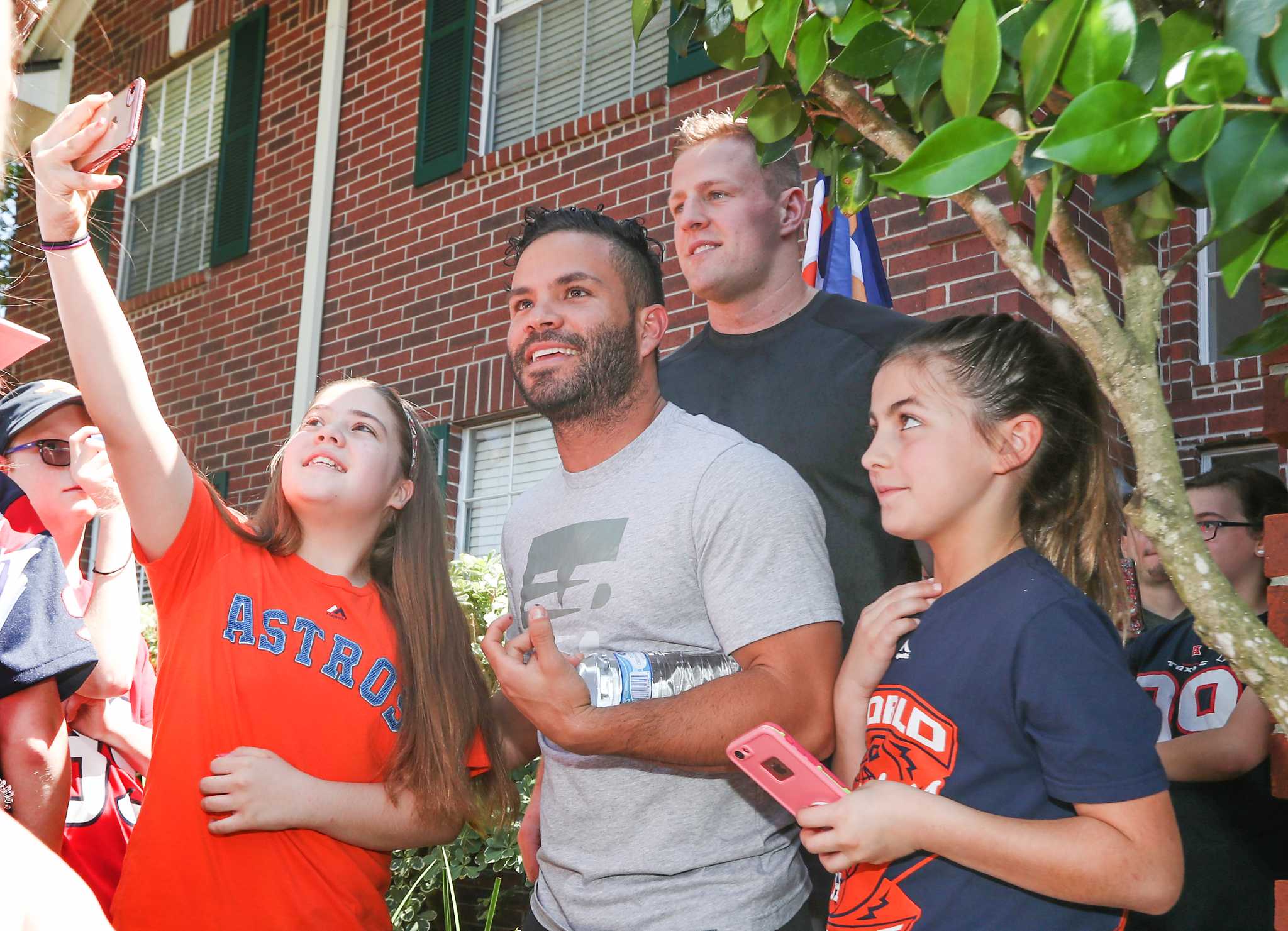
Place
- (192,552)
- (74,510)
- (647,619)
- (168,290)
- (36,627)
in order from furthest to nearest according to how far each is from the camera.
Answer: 1. (168,290)
2. (74,510)
3. (192,552)
4. (36,627)
5. (647,619)

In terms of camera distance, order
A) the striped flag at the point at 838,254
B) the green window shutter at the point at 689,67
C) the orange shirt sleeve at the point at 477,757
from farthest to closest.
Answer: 1. the green window shutter at the point at 689,67
2. the striped flag at the point at 838,254
3. the orange shirt sleeve at the point at 477,757

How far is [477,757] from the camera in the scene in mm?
2488

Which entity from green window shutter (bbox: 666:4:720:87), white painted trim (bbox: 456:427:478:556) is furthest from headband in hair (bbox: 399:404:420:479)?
white painted trim (bbox: 456:427:478:556)

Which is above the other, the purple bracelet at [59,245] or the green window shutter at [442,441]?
the green window shutter at [442,441]

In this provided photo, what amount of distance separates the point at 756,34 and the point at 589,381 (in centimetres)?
100

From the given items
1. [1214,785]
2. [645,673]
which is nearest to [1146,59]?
[645,673]

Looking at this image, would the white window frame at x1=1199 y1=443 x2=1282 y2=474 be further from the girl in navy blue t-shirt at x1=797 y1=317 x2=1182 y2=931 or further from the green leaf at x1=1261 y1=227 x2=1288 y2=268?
the green leaf at x1=1261 y1=227 x2=1288 y2=268

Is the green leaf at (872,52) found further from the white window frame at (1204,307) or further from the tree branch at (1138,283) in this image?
the white window frame at (1204,307)

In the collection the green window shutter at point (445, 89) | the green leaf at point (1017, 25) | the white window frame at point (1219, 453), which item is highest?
the green window shutter at point (445, 89)

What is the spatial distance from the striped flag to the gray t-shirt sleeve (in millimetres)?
2182

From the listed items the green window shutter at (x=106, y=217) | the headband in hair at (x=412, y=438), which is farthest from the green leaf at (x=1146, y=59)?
the green window shutter at (x=106, y=217)

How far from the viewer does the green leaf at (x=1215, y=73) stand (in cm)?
95

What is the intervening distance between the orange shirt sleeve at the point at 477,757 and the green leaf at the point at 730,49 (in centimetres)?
Result: 146

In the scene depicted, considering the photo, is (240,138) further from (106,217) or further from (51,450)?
(51,450)
